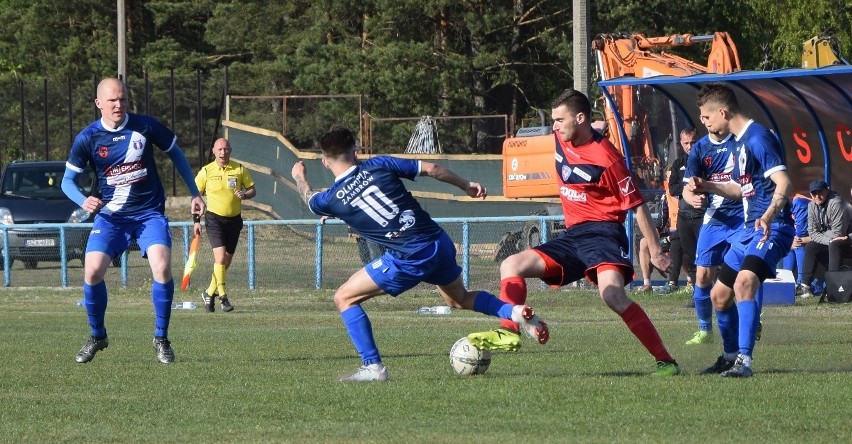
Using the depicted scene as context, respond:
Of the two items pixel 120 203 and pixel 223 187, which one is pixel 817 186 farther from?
pixel 120 203

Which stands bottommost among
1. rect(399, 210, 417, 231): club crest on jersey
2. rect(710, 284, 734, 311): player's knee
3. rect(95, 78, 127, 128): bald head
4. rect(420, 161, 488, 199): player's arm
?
rect(710, 284, 734, 311): player's knee

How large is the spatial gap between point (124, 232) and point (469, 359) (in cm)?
325

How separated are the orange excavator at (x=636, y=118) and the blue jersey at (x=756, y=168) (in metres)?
11.5

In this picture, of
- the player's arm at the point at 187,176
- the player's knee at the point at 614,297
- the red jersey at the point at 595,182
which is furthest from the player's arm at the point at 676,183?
the player's arm at the point at 187,176

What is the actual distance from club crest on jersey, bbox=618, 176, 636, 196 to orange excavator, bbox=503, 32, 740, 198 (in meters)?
12.0

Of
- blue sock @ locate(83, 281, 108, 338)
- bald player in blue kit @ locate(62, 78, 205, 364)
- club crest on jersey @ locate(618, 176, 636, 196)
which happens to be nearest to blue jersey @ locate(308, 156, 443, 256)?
club crest on jersey @ locate(618, 176, 636, 196)

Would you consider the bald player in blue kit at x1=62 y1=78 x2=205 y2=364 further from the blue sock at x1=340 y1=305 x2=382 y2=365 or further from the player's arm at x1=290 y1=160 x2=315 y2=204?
the blue sock at x1=340 y1=305 x2=382 y2=365

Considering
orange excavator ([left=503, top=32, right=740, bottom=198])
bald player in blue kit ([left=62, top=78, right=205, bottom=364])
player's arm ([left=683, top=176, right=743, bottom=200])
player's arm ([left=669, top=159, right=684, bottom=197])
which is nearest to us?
player's arm ([left=683, top=176, right=743, bottom=200])

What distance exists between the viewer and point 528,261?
29.1ft

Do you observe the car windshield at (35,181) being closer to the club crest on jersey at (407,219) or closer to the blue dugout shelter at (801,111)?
the blue dugout shelter at (801,111)

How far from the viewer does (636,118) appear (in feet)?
72.8

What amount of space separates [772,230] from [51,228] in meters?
16.3

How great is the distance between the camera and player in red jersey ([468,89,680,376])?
873 centimetres

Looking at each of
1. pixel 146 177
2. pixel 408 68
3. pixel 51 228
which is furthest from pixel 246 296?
pixel 408 68
